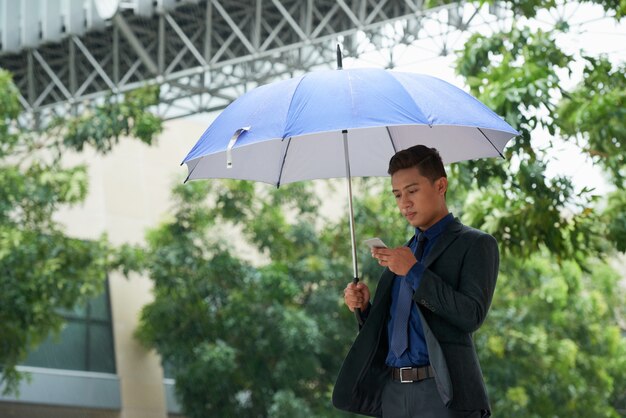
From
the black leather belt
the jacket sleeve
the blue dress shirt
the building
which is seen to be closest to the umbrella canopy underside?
the blue dress shirt

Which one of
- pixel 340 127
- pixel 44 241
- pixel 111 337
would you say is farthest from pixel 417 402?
pixel 111 337

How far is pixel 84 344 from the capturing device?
75.6 ft

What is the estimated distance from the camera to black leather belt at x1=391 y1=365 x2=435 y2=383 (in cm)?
376

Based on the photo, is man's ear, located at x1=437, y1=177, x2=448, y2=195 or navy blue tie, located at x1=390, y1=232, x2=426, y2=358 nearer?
navy blue tie, located at x1=390, y1=232, x2=426, y2=358

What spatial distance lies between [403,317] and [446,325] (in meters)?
0.16

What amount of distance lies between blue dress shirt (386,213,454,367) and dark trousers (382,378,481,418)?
0.23 feet

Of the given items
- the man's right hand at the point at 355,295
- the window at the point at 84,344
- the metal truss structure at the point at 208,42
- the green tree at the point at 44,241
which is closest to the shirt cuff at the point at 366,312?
the man's right hand at the point at 355,295

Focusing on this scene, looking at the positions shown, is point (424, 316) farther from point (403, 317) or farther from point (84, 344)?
point (84, 344)

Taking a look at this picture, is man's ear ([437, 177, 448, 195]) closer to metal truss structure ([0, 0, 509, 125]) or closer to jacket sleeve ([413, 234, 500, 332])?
jacket sleeve ([413, 234, 500, 332])

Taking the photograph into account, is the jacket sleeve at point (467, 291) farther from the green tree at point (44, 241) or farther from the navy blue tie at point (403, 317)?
the green tree at point (44, 241)

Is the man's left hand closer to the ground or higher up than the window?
closer to the ground

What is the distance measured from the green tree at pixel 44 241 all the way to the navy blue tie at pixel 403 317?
10.9 meters

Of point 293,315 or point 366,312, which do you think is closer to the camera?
point 366,312

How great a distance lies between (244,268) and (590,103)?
11.4 m
